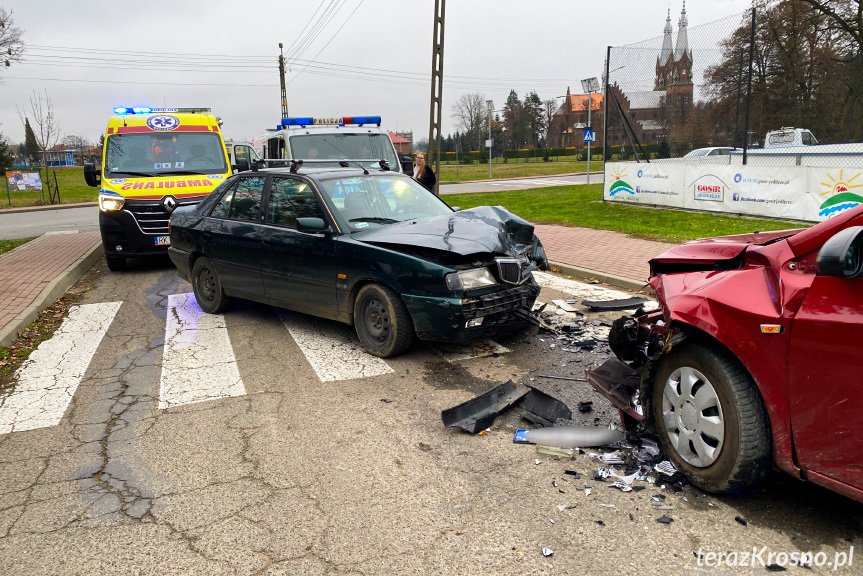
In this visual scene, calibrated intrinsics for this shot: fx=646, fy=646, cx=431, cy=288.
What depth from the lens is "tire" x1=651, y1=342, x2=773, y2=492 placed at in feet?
10.0

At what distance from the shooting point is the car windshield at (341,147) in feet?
42.1

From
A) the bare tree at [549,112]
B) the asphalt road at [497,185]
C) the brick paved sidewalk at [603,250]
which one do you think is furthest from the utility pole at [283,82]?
the bare tree at [549,112]

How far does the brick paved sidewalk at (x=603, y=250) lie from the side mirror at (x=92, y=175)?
303 inches

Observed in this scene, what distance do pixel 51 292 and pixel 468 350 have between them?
6031mm

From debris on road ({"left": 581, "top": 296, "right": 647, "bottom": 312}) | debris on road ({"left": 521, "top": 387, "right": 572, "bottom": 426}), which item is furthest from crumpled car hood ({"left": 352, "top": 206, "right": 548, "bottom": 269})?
debris on road ({"left": 521, "top": 387, "right": 572, "bottom": 426})

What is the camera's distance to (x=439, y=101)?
718 inches

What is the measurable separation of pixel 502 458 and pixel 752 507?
4.47 ft

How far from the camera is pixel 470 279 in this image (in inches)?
212

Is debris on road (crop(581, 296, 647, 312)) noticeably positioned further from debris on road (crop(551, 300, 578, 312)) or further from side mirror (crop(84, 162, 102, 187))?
side mirror (crop(84, 162, 102, 187))

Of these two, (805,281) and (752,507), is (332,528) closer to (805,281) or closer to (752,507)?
(752,507)

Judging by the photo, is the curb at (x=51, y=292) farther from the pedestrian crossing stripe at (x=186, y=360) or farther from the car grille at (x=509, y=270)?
the car grille at (x=509, y=270)

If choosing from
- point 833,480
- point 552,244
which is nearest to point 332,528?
point 833,480

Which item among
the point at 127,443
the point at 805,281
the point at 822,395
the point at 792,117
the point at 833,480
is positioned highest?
the point at 792,117

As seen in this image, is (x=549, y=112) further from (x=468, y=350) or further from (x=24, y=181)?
(x=468, y=350)
